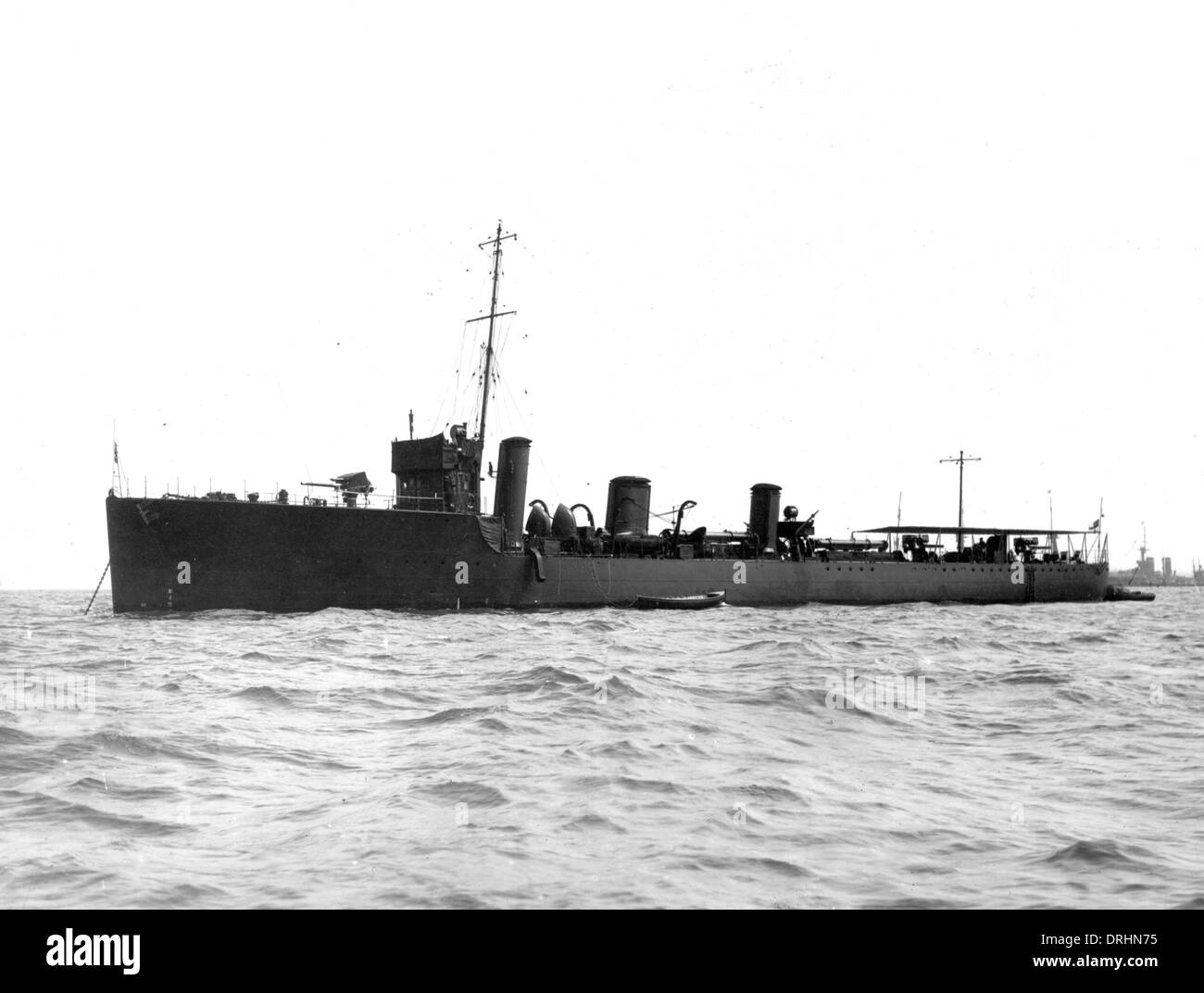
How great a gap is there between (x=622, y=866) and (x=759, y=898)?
0.78 meters

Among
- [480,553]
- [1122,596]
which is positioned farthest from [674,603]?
[1122,596]

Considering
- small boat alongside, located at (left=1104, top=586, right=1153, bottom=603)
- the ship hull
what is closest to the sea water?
the ship hull

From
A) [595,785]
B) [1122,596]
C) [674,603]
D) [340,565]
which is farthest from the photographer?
A: [1122,596]

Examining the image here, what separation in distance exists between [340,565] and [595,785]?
75.3 ft

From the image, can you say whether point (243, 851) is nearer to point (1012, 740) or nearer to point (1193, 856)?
point (1193, 856)

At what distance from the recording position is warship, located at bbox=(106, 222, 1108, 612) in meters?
26.9

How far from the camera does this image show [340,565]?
28.5 metres

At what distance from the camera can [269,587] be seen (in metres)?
27.6

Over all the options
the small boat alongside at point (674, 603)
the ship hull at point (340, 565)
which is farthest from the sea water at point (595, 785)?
the small boat alongside at point (674, 603)

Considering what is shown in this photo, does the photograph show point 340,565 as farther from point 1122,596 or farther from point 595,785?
point 1122,596

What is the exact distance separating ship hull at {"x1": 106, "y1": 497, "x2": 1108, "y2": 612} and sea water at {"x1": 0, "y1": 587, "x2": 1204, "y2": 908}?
1201 centimetres

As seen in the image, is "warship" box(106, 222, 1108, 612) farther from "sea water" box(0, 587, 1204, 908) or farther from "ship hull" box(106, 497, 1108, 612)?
"sea water" box(0, 587, 1204, 908)
